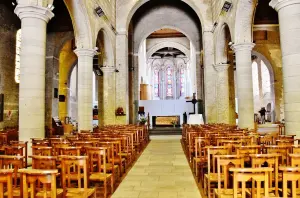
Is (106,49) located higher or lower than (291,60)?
higher

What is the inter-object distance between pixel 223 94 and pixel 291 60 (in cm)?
873

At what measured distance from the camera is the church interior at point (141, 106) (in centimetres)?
346

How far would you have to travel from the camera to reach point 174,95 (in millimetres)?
39281

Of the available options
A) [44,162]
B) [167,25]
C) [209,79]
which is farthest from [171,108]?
[44,162]

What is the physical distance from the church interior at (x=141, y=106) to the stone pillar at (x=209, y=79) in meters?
0.06

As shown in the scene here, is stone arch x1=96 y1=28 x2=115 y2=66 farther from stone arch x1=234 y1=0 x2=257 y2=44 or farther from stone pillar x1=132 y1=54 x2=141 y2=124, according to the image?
stone arch x1=234 y1=0 x2=257 y2=44

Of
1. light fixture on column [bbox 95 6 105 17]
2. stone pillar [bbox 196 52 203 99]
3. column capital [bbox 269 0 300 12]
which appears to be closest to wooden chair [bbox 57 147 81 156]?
column capital [bbox 269 0 300 12]

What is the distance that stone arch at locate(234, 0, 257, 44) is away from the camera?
1041 centimetres

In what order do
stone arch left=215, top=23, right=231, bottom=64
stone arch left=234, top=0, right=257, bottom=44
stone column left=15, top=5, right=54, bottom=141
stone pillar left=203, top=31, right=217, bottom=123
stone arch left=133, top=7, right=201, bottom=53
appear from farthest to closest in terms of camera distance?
stone arch left=133, top=7, right=201, bottom=53 < stone pillar left=203, top=31, right=217, bottom=123 < stone arch left=215, top=23, right=231, bottom=64 < stone arch left=234, top=0, right=257, bottom=44 < stone column left=15, top=5, right=54, bottom=141

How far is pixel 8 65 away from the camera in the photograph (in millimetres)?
12602

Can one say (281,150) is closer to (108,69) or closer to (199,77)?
(108,69)

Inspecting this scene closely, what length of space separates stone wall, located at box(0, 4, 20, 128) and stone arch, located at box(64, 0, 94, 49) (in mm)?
3717

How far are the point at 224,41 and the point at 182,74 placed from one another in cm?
2465

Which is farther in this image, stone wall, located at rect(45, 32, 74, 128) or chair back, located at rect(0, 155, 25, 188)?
stone wall, located at rect(45, 32, 74, 128)
